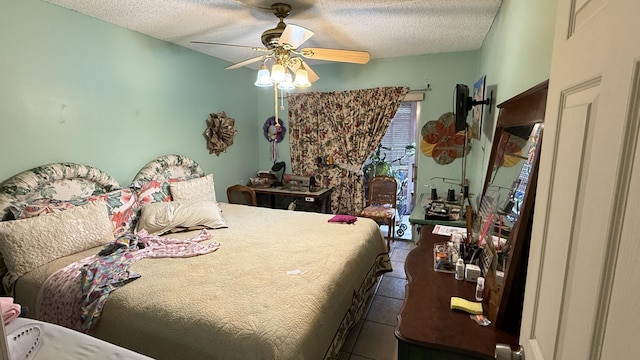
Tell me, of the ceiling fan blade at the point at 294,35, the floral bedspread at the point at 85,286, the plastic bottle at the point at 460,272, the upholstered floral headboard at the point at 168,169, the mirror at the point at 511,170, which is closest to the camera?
the mirror at the point at 511,170

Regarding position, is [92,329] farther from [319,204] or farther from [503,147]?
[319,204]

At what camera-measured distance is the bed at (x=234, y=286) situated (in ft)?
4.42

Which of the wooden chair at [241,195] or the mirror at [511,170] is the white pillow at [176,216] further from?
the mirror at [511,170]

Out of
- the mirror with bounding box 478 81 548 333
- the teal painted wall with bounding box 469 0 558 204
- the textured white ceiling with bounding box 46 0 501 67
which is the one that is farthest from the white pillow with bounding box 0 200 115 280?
the teal painted wall with bounding box 469 0 558 204

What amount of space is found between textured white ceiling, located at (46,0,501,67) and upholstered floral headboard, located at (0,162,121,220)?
1247 mm

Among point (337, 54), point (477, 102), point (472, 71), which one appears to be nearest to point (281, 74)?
point (337, 54)

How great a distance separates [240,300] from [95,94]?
226 centimetres

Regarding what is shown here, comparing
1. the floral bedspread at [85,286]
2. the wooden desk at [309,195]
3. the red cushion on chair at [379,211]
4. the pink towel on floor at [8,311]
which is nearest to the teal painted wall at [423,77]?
the red cushion on chair at [379,211]

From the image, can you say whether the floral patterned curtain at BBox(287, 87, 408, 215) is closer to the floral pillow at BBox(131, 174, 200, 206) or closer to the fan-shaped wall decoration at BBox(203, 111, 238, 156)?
the fan-shaped wall decoration at BBox(203, 111, 238, 156)

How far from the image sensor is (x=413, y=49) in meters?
3.50

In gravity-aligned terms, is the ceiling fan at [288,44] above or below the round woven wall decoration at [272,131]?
above

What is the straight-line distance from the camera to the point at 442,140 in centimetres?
379

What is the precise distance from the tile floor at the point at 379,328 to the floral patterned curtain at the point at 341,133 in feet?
4.48

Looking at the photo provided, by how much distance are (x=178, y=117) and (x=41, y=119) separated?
1.24 metres
